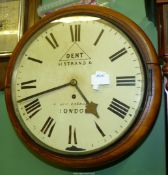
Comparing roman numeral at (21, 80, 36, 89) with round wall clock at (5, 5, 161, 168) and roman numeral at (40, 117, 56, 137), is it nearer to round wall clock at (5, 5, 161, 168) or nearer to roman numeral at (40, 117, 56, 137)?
round wall clock at (5, 5, 161, 168)

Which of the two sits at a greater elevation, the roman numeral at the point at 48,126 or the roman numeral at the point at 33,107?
the roman numeral at the point at 33,107

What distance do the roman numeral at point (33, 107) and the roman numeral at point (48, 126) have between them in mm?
48

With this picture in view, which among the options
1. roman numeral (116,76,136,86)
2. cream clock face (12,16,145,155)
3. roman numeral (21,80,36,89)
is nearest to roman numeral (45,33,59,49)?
cream clock face (12,16,145,155)

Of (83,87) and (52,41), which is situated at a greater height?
(52,41)

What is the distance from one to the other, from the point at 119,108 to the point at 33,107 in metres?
0.26

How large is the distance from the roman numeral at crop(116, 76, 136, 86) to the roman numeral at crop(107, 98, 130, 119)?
48mm

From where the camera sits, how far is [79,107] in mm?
892

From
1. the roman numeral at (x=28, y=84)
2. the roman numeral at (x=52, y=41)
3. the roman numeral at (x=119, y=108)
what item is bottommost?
the roman numeral at (x=119, y=108)

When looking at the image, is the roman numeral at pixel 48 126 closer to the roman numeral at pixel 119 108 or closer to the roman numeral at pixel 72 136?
the roman numeral at pixel 72 136

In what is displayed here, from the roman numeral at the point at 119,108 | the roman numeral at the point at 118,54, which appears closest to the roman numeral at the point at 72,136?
the roman numeral at the point at 119,108

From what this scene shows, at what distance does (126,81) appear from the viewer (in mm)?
854

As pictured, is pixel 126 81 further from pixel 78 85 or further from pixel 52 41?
pixel 52 41

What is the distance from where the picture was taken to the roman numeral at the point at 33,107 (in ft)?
3.05

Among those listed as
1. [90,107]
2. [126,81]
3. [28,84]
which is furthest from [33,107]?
[126,81]
